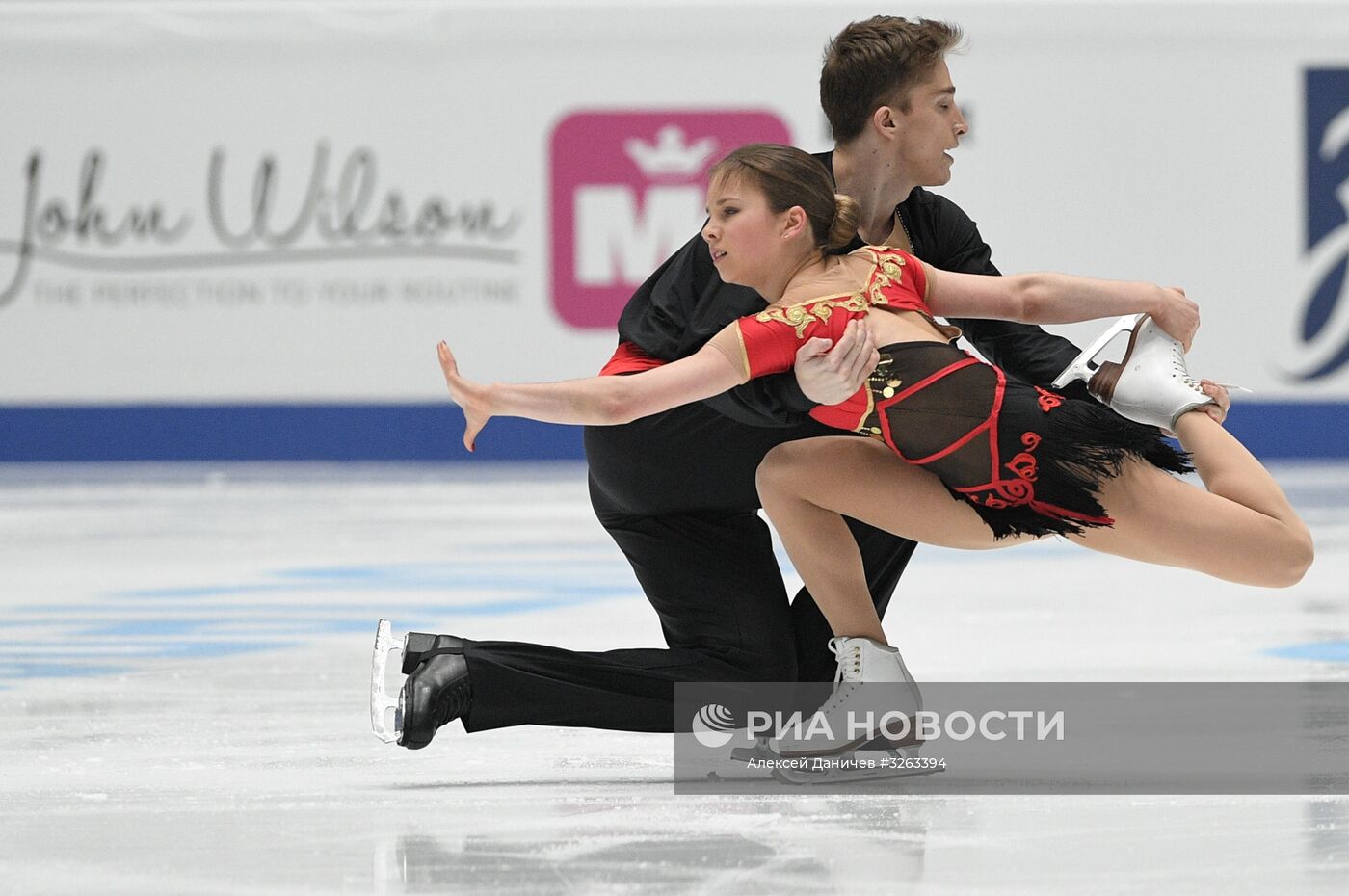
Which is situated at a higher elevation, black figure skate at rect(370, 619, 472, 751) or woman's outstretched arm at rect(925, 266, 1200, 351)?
woman's outstretched arm at rect(925, 266, 1200, 351)

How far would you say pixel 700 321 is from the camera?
2.27 metres

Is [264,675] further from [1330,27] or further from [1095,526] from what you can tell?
[1330,27]

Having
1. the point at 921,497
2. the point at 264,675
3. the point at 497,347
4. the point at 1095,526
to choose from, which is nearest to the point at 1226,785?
the point at 1095,526

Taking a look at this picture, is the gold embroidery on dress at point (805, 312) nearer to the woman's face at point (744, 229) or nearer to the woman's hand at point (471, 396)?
the woman's face at point (744, 229)

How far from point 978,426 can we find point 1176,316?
309 mm

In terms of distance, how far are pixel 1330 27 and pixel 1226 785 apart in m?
7.23

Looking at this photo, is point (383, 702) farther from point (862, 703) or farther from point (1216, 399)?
point (1216, 399)

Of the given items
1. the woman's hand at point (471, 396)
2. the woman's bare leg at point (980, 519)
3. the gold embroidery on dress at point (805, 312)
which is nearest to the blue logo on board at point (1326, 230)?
the woman's bare leg at point (980, 519)

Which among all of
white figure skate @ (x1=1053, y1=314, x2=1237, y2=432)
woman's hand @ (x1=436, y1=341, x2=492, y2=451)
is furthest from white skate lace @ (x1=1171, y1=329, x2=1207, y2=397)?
woman's hand @ (x1=436, y1=341, x2=492, y2=451)

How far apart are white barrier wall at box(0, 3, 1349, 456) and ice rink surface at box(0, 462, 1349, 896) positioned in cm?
299

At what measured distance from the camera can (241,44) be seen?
28.4ft

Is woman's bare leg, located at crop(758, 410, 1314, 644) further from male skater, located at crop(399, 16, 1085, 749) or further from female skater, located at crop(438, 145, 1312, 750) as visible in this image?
male skater, located at crop(399, 16, 1085, 749)

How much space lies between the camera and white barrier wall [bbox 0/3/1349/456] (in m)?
8.43

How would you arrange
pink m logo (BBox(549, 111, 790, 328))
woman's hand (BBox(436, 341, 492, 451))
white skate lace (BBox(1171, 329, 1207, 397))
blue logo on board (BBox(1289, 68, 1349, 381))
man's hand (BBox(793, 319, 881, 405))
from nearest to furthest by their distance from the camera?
woman's hand (BBox(436, 341, 492, 451)), man's hand (BBox(793, 319, 881, 405)), white skate lace (BBox(1171, 329, 1207, 397)), blue logo on board (BBox(1289, 68, 1349, 381)), pink m logo (BBox(549, 111, 790, 328))
